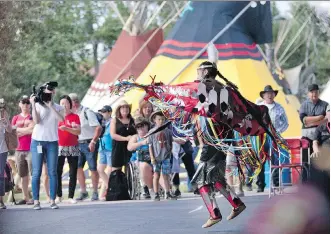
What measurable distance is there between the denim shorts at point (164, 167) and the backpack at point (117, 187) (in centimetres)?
47

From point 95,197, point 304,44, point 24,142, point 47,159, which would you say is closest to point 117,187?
point 95,197

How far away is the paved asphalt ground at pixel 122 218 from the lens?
10297 mm

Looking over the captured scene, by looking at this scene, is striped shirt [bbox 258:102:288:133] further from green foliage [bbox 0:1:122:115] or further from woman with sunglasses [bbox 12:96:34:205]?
green foliage [bbox 0:1:122:115]

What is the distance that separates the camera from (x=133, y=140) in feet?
47.5

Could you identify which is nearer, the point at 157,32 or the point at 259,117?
the point at 259,117

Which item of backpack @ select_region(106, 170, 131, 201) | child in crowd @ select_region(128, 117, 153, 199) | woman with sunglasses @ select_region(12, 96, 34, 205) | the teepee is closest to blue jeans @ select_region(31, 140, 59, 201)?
woman with sunglasses @ select_region(12, 96, 34, 205)

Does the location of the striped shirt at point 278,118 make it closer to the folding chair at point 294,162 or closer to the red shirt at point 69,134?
the folding chair at point 294,162

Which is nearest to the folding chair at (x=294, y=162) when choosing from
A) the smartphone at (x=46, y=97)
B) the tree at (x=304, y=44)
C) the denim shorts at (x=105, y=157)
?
the denim shorts at (x=105, y=157)

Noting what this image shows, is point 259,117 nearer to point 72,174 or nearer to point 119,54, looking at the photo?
point 72,174

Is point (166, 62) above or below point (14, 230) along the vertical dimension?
above

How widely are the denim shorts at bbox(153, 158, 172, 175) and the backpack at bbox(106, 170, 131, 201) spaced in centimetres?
47

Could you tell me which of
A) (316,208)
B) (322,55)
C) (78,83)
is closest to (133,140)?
(316,208)

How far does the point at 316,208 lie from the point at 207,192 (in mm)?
3174

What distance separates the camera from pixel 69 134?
1433 cm
